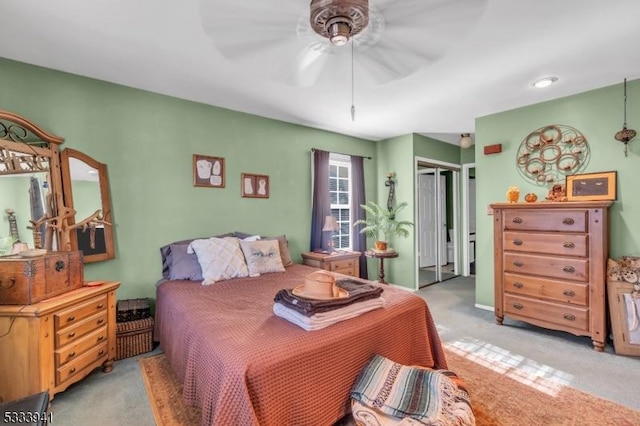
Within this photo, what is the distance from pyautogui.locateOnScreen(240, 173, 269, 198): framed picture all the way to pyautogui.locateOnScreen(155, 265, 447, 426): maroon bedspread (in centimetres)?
155

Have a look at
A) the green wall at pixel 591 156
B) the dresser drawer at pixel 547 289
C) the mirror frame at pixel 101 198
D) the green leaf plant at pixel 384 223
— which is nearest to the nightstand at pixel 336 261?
the green leaf plant at pixel 384 223

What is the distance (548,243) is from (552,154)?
1008mm

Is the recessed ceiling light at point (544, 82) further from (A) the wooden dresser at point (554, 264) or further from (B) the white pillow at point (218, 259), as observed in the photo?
(B) the white pillow at point (218, 259)

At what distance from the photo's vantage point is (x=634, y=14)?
1.78 m

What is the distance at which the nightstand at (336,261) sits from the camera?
12.0ft

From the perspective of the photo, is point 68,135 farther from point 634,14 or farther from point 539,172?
point 539,172

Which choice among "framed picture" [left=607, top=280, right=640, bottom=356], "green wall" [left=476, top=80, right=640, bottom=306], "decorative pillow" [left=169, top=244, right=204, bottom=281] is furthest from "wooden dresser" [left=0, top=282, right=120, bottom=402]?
"framed picture" [left=607, top=280, right=640, bottom=356]

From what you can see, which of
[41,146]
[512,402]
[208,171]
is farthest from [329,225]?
[41,146]

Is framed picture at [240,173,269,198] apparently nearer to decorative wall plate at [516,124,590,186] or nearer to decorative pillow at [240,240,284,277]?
decorative pillow at [240,240,284,277]

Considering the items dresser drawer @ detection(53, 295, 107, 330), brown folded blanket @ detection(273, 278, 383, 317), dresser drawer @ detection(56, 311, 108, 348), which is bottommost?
dresser drawer @ detection(56, 311, 108, 348)

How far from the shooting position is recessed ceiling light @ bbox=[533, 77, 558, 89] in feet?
8.79

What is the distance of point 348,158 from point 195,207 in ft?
7.93

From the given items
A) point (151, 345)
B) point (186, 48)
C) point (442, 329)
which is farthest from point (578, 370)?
point (186, 48)

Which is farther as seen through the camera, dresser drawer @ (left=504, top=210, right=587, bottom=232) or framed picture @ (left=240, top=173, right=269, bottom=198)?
framed picture @ (left=240, top=173, right=269, bottom=198)
